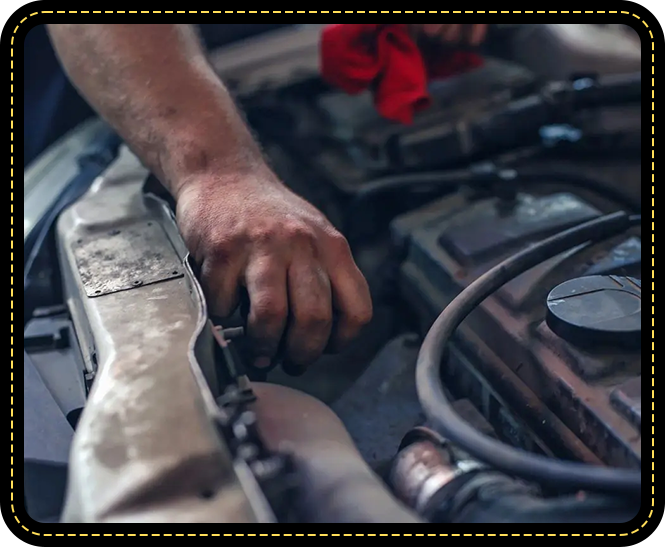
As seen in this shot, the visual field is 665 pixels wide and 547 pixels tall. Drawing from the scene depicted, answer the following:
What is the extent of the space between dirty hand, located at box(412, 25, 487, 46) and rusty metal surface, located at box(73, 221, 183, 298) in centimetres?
56

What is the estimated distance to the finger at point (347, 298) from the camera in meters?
0.84

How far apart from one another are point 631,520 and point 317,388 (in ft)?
1.94

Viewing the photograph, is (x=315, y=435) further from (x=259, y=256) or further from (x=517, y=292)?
(x=517, y=292)

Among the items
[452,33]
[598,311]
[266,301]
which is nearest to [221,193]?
[266,301]

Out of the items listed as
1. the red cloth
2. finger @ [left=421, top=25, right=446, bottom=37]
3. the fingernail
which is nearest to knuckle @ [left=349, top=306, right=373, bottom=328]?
the fingernail

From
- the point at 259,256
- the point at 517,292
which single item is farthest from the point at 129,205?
the point at 517,292

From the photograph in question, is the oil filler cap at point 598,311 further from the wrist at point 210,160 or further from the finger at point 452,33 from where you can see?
the finger at point 452,33

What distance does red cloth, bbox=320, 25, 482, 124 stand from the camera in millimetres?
1166

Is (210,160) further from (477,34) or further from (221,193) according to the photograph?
(477,34)

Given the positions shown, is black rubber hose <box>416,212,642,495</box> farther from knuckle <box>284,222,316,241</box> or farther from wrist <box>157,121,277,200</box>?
wrist <box>157,121,277,200</box>

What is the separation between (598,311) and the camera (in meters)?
0.77

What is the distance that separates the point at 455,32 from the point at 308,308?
674 mm

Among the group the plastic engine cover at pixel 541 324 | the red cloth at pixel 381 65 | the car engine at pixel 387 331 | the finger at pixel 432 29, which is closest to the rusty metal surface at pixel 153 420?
the car engine at pixel 387 331

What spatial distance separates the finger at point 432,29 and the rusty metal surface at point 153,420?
584mm
